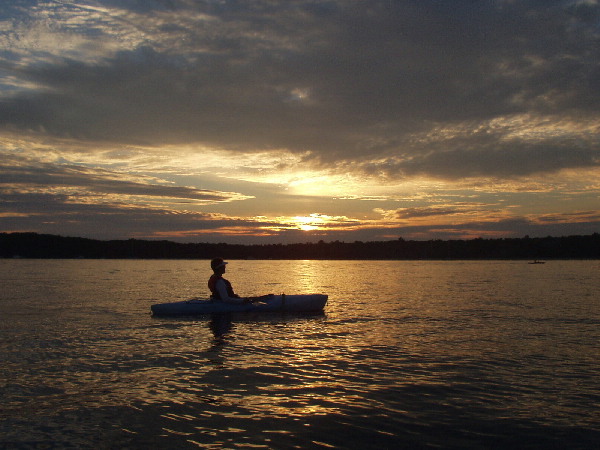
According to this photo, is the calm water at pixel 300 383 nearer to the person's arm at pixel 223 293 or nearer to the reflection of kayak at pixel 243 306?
the reflection of kayak at pixel 243 306

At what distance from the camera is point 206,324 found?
736 inches

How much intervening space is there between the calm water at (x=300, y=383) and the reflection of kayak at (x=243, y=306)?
638mm

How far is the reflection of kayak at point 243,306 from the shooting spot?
19.8 meters

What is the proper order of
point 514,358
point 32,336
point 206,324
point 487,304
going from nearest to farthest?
point 514,358 < point 32,336 < point 206,324 < point 487,304

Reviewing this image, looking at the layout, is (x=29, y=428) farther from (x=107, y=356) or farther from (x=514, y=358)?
(x=514, y=358)

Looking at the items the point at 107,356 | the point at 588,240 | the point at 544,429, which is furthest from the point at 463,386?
the point at 588,240

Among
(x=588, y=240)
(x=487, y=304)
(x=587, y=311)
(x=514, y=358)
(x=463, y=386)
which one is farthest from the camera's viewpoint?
(x=588, y=240)

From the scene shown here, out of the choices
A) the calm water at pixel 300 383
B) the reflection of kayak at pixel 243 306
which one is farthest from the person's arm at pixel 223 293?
the calm water at pixel 300 383

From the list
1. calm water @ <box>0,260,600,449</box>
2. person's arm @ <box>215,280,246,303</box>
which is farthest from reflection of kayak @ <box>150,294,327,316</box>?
calm water @ <box>0,260,600,449</box>

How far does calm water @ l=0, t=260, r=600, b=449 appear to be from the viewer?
732cm

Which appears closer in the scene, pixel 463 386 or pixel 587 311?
pixel 463 386

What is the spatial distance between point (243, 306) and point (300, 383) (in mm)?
Answer: 10296

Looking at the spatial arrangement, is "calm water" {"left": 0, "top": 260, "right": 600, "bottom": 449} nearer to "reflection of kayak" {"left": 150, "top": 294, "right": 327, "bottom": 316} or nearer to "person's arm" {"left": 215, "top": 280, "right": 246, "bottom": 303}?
"reflection of kayak" {"left": 150, "top": 294, "right": 327, "bottom": 316}

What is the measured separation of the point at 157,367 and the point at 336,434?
565 centimetres
